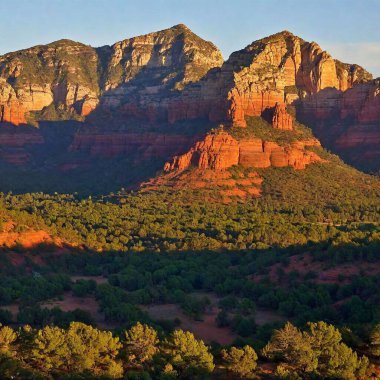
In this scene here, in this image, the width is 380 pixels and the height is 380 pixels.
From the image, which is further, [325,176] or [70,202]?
[325,176]

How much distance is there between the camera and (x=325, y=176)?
131000mm

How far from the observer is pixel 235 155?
13012cm

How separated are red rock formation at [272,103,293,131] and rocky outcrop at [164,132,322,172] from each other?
25.8 feet

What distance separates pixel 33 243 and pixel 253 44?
287 ft

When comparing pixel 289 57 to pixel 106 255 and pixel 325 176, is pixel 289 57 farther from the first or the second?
pixel 106 255

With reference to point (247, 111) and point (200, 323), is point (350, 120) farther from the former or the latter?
point (200, 323)

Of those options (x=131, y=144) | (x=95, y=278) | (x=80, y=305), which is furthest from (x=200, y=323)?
(x=131, y=144)

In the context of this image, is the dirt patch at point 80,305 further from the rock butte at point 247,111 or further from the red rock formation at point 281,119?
the red rock formation at point 281,119

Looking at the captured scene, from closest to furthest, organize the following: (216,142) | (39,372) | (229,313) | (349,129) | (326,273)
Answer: (39,372) → (229,313) → (326,273) → (216,142) → (349,129)

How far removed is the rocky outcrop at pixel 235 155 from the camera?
128625 millimetres

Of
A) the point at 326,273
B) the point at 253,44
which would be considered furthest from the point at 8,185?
the point at 326,273

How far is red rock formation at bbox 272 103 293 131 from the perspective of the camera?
464 feet

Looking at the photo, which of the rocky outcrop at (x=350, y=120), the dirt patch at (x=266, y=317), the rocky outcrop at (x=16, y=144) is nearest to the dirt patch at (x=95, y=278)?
the dirt patch at (x=266, y=317)

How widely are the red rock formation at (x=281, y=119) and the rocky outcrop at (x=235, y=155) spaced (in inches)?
310
